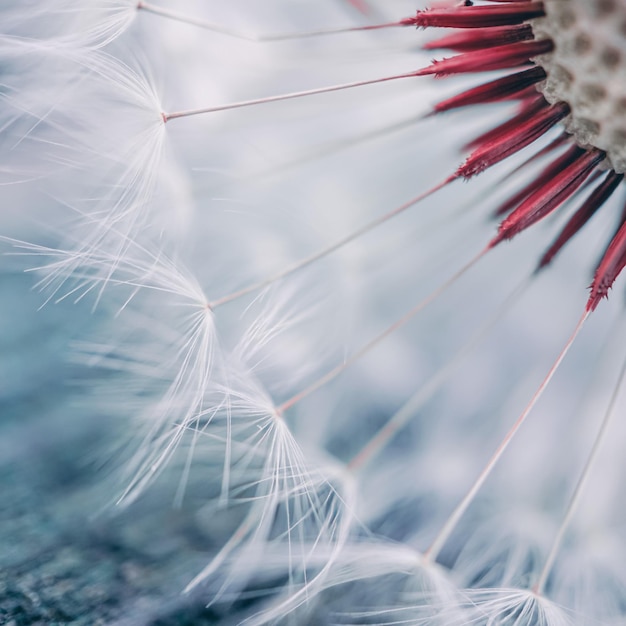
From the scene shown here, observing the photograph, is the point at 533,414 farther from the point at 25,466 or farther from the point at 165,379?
the point at 25,466

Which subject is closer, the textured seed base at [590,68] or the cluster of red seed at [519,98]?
the textured seed base at [590,68]

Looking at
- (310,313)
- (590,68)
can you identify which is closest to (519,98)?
(590,68)

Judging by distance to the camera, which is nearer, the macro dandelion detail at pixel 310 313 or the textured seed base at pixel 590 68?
the textured seed base at pixel 590 68

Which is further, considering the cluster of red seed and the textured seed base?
the cluster of red seed

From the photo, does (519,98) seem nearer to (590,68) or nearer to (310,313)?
(590,68)

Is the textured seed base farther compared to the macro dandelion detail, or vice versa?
the macro dandelion detail
